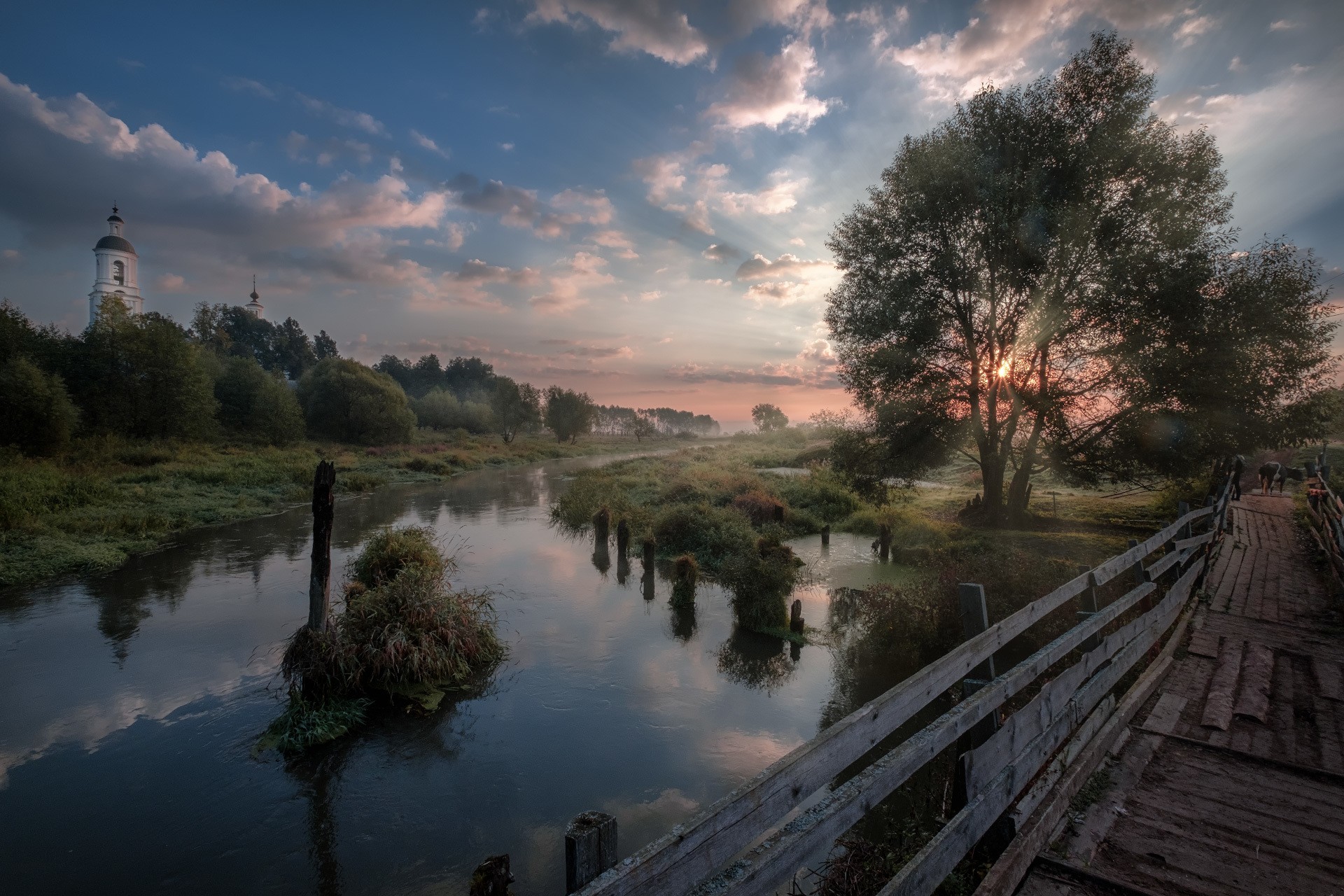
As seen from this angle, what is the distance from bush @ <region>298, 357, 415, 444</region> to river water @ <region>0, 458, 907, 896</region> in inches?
1937

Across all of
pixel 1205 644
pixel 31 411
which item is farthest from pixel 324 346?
pixel 1205 644

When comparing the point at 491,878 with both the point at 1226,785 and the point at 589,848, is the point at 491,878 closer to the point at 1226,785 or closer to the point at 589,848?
the point at 589,848

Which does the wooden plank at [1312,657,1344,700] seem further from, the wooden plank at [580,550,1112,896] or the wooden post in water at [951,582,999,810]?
the wooden plank at [580,550,1112,896]

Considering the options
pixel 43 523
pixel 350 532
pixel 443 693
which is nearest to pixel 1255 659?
pixel 443 693

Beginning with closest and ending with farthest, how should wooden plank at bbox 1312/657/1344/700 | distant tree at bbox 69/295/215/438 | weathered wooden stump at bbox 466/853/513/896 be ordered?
weathered wooden stump at bbox 466/853/513/896
wooden plank at bbox 1312/657/1344/700
distant tree at bbox 69/295/215/438

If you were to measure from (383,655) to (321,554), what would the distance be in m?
1.90

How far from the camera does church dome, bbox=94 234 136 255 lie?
79.2 m

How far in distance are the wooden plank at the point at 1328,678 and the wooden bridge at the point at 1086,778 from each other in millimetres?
26

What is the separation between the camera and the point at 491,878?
4.33m

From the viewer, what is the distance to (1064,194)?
17.3 m

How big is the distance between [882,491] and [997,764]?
1846 centimetres

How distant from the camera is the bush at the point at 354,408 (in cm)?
6191

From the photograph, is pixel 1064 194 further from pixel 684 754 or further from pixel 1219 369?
pixel 684 754

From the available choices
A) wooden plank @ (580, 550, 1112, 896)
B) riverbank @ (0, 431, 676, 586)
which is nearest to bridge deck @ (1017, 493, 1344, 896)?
wooden plank @ (580, 550, 1112, 896)
